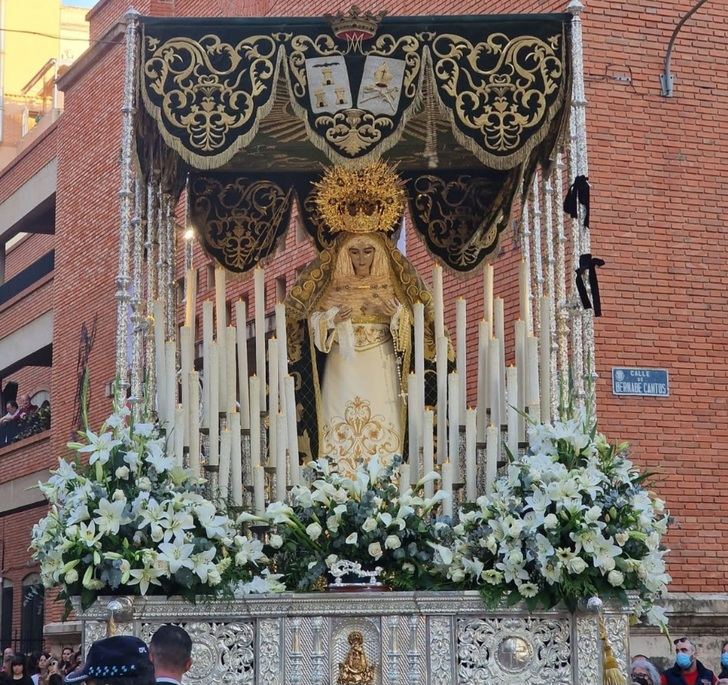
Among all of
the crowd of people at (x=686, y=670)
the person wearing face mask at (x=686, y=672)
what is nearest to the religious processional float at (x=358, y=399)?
the crowd of people at (x=686, y=670)

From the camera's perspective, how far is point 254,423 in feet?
26.6

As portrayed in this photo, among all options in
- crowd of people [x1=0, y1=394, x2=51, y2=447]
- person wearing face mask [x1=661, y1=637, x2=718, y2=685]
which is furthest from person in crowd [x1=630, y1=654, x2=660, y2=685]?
crowd of people [x1=0, y1=394, x2=51, y2=447]

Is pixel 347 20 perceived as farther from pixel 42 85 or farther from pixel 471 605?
pixel 42 85

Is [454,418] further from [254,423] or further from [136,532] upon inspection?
[136,532]

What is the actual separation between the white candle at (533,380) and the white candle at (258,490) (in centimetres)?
141

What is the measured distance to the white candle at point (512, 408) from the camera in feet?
26.2

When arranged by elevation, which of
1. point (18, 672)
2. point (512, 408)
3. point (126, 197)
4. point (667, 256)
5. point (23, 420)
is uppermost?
point (23, 420)

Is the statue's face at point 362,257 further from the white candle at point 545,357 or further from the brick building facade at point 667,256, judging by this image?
the brick building facade at point 667,256

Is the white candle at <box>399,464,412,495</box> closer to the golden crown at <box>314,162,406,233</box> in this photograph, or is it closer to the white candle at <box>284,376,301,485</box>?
the white candle at <box>284,376,301,485</box>

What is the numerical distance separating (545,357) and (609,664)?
1671 mm

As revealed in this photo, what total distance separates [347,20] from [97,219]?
1456 cm

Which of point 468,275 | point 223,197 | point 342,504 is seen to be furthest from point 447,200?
point 342,504

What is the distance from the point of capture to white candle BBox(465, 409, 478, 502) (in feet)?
26.0

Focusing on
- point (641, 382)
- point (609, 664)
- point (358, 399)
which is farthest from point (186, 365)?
point (641, 382)
